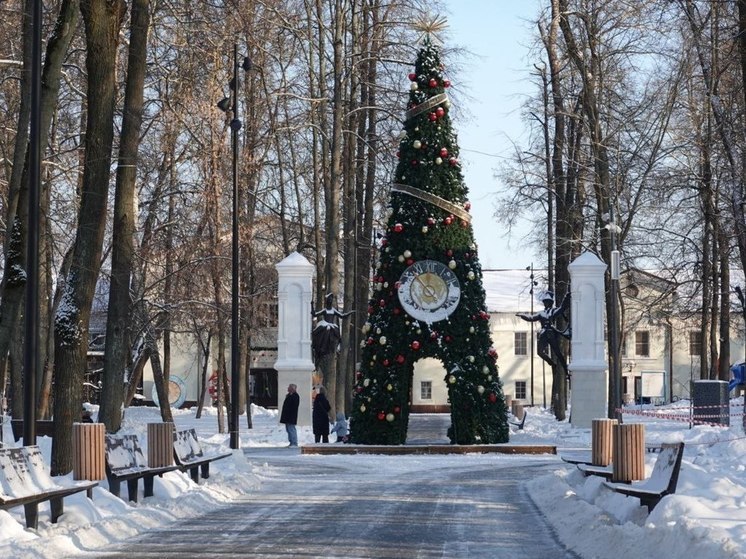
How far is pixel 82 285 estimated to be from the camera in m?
18.8

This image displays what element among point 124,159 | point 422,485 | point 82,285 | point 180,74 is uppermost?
point 180,74

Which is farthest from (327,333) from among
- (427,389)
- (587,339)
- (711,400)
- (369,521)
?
(427,389)

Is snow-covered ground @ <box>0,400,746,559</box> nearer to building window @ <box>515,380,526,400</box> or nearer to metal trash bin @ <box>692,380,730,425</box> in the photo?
metal trash bin @ <box>692,380,730,425</box>

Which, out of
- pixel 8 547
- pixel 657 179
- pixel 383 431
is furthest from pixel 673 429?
pixel 8 547

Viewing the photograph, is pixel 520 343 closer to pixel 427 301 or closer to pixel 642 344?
pixel 642 344

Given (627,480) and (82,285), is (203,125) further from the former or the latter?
(627,480)

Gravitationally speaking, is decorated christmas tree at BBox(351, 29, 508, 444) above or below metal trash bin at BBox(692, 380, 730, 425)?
above

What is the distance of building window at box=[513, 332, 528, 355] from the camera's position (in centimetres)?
8994

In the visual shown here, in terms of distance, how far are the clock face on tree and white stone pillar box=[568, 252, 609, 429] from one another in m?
7.53

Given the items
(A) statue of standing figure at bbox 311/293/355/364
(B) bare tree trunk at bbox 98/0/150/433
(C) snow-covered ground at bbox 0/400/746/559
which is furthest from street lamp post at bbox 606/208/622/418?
(B) bare tree trunk at bbox 98/0/150/433

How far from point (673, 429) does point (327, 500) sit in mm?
21228

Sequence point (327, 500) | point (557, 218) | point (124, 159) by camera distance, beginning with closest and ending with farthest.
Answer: point (327, 500) → point (124, 159) → point (557, 218)

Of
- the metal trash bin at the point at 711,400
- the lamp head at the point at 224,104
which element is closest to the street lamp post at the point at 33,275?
the lamp head at the point at 224,104

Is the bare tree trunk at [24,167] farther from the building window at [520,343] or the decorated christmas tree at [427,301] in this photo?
the building window at [520,343]
